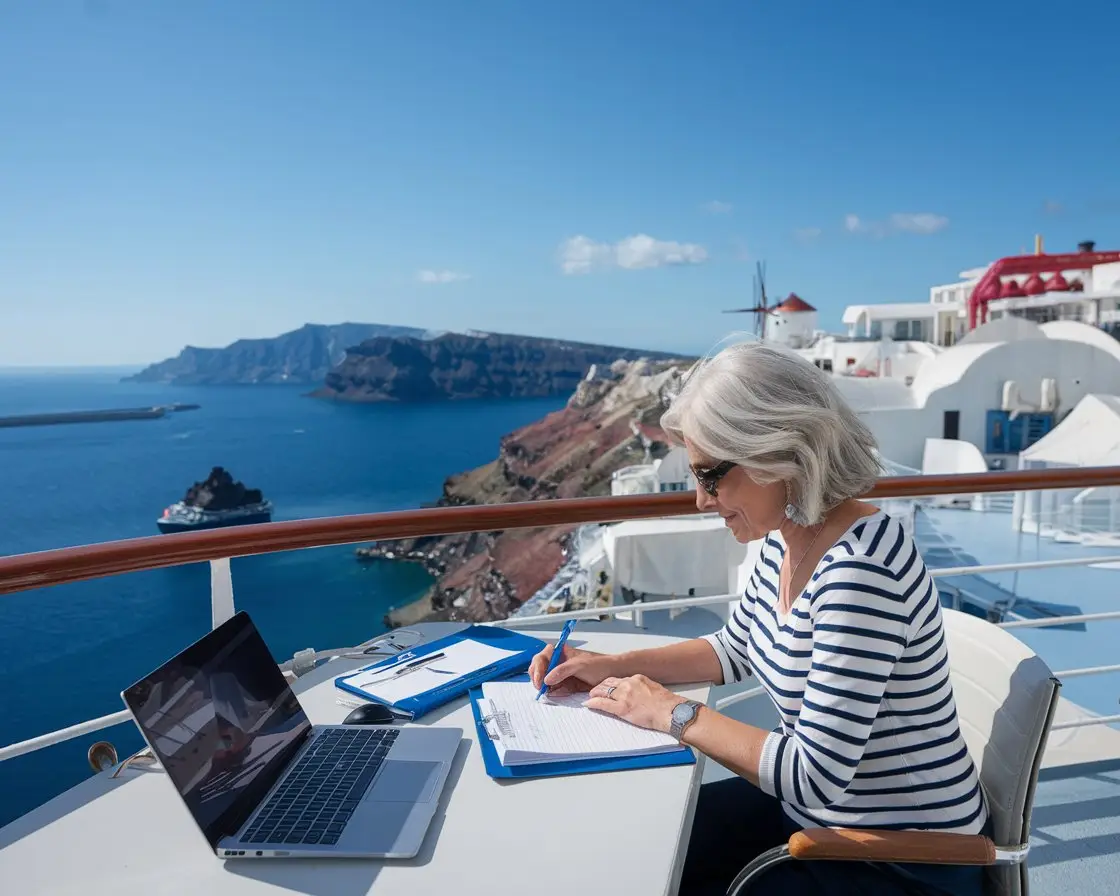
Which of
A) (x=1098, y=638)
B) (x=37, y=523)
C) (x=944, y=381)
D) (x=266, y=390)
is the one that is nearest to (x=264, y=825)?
(x=1098, y=638)

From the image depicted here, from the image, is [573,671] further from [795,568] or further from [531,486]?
[531,486]

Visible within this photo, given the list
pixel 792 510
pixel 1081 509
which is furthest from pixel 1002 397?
pixel 792 510

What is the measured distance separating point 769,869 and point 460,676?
0.51 m

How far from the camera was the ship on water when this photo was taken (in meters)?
31.2

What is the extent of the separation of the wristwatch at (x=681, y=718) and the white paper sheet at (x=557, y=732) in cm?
1

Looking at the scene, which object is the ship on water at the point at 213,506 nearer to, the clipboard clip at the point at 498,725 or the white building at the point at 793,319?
the white building at the point at 793,319

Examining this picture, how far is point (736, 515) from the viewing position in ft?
3.73

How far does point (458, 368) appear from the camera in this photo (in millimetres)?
89438

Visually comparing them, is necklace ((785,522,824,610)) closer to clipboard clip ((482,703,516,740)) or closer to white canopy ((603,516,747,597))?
clipboard clip ((482,703,516,740))

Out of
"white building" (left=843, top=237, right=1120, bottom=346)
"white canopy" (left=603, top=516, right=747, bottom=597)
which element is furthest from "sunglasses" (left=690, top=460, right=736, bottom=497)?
"white building" (left=843, top=237, right=1120, bottom=346)

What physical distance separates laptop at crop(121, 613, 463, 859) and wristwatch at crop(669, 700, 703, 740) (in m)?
0.29

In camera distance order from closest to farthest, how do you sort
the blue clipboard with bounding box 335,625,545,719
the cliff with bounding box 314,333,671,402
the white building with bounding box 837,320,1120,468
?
the blue clipboard with bounding box 335,625,545,719 → the white building with bounding box 837,320,1120,468 → the cliff with bounding box 314,333,671,402

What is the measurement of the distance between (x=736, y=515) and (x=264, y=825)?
0.73 m

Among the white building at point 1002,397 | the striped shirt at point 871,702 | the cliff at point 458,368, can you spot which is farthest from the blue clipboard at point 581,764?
the cliff at point 458,368
